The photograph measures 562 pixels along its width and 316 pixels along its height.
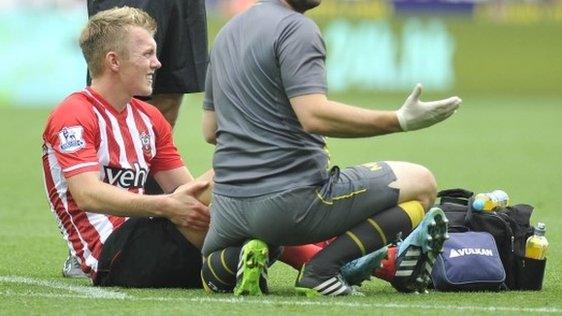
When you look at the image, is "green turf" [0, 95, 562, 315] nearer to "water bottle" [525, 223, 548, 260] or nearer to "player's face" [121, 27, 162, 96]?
"water bottle" [525, 223, 548, 260]

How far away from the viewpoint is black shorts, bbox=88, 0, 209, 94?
26.6 feet

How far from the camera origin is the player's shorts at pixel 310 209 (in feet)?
19.8

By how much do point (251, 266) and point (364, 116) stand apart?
0.80m

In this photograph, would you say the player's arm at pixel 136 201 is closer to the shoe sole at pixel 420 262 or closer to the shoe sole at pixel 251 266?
the shoe sole at pixel 251 266

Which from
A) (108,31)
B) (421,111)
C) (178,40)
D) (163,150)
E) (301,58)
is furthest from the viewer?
(178,40)

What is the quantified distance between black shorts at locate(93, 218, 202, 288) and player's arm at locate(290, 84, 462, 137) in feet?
3.23

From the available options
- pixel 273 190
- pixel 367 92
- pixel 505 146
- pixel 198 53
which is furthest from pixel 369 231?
pixel 367 92

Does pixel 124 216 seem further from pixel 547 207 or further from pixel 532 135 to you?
pixel 532 135

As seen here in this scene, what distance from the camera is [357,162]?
47.1 ft

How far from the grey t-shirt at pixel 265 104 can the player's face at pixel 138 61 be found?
1.72 ft

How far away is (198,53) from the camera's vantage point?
8273mm

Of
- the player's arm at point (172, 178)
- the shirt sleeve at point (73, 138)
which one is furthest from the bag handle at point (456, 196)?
the shirt sleeve at point (73, 138)

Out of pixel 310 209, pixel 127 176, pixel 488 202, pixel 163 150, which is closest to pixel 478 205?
pixel 488 202

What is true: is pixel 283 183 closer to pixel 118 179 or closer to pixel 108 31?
pixel 118 179
